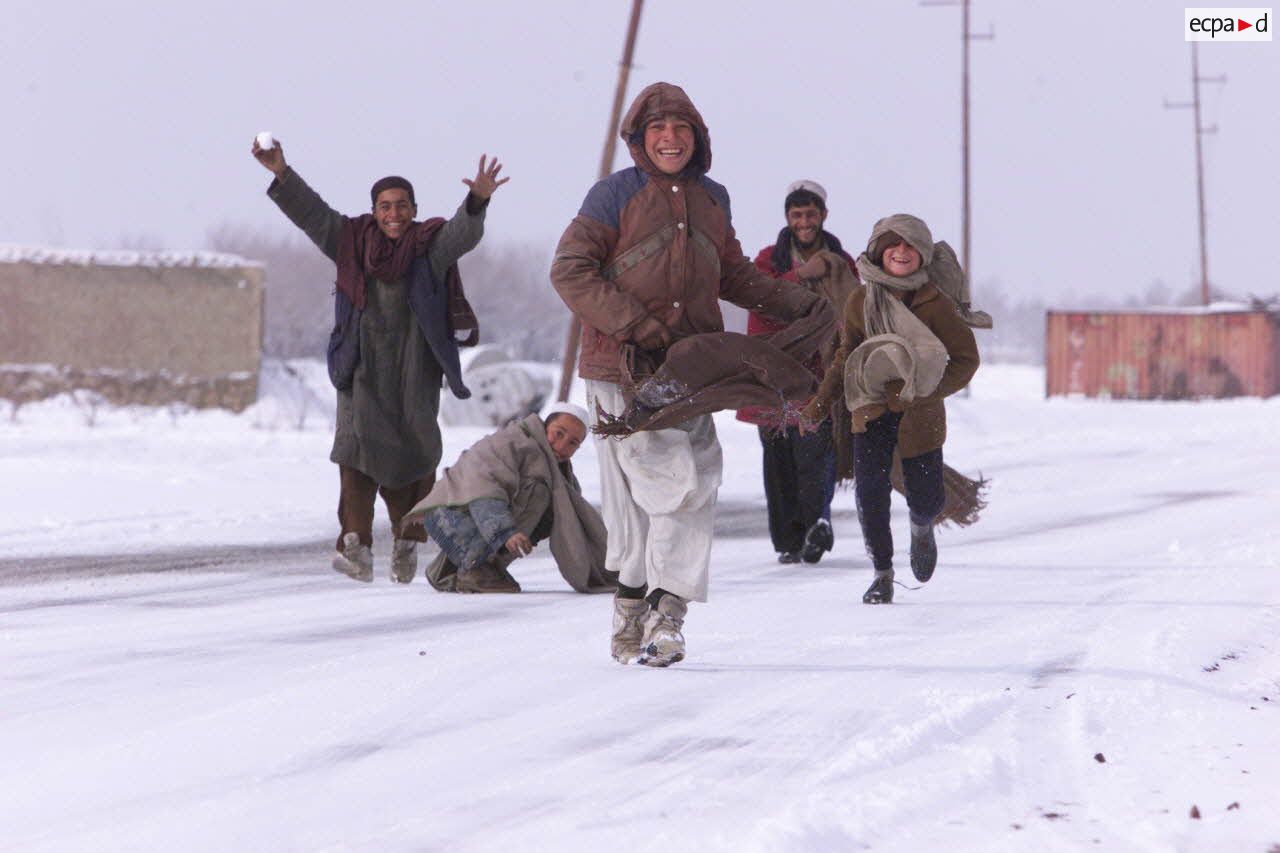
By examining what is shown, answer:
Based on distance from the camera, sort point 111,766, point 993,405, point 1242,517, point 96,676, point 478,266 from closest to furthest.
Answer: point 111,766 < point 96,676 < point 1242,517 < point 993,405 < point 478,266

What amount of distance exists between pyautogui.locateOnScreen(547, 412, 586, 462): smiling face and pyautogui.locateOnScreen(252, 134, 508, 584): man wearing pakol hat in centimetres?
48

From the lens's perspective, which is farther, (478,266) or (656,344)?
(478,266)

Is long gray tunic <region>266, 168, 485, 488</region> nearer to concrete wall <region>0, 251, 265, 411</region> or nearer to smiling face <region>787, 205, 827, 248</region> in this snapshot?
smiling face <region>787, 205, 827, 248</region>

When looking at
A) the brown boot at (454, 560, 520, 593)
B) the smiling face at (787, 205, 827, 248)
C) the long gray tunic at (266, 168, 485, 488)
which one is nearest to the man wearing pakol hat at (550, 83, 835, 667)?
the brown boot at (454, 560, 520, 593)

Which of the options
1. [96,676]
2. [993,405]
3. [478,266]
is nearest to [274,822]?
[96,676]

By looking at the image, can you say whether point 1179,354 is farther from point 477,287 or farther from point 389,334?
point 477,287

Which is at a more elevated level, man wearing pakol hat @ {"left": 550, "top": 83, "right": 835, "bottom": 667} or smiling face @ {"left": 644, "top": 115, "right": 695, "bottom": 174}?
smiling face @ {"left": 644, "top": 115, "right": 695, "bottom": 174}

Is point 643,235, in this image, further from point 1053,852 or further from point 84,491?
point 84,491

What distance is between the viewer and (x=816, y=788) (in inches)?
179

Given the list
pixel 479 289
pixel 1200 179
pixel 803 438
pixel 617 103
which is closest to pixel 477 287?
pixel 479 289

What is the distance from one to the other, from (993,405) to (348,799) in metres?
33.8

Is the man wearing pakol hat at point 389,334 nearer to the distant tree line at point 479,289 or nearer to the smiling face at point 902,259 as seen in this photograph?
the smiling face at point 902,259

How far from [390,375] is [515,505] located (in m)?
0.92

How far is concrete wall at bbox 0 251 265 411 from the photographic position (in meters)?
32.4
